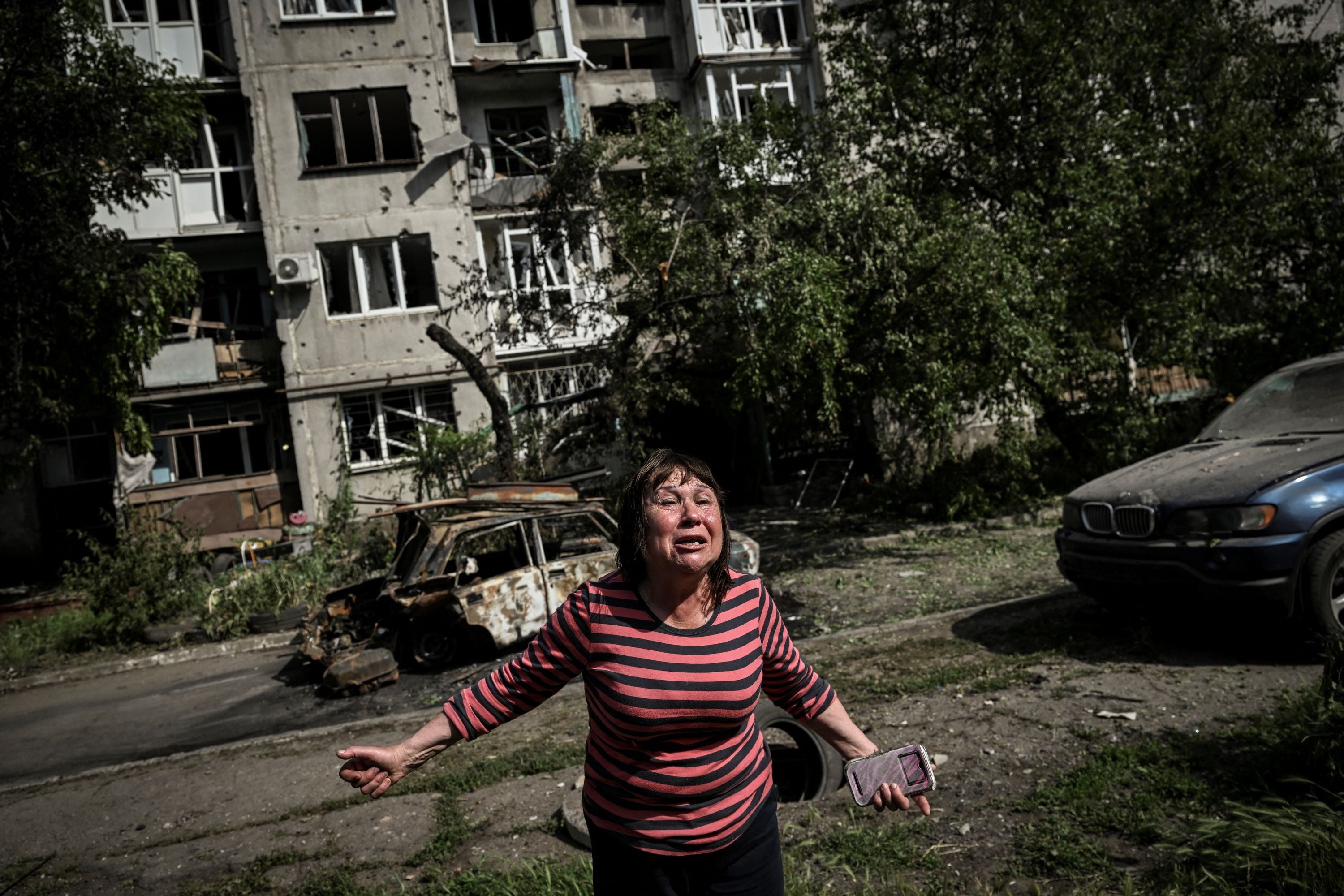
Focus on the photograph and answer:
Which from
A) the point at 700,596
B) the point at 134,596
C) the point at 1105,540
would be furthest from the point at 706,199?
the point at 700,596

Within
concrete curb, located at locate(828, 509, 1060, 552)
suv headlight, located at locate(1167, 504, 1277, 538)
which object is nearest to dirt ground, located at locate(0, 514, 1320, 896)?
suv headlight, located at locate(1167, 504, 1277, 538)

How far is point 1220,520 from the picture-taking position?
5434mm

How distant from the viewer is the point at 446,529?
8.91 metres

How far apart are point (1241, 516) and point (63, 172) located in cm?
1533

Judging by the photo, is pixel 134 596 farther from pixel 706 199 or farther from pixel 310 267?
pixel 706 199

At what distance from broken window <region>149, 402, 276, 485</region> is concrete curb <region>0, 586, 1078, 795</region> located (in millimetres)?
13162

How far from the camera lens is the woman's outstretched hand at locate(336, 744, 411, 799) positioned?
88.7 inches

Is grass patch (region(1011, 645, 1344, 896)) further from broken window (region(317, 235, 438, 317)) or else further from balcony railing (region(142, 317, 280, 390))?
balcony railing (region(142, 317, 280, 390))

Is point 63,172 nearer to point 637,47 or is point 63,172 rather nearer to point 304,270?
point 304,270

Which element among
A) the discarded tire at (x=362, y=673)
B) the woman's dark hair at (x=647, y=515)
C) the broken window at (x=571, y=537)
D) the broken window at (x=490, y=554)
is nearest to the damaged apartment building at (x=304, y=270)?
the broken window at (x=490, y=554)

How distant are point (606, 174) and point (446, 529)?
6893 millimetres

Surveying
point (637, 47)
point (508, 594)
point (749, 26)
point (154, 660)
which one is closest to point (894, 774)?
point (508, 594)

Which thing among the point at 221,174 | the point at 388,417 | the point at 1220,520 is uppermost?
the point at 221,174

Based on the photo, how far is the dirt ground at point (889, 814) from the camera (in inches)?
143
